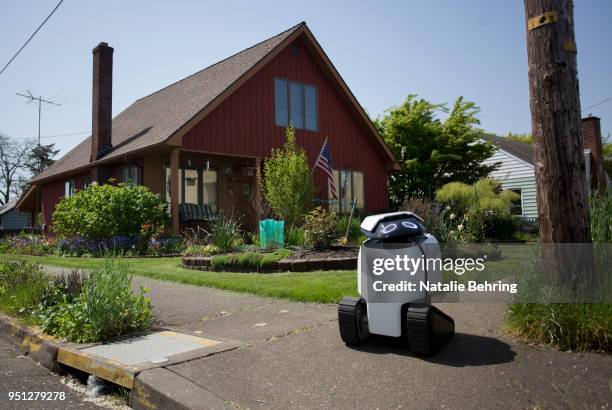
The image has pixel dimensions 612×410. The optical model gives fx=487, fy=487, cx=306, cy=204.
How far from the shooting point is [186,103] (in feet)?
57.7

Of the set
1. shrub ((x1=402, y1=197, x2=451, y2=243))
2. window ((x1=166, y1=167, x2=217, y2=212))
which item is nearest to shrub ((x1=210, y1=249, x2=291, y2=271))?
shrub ((x1=402, y1=197, x2=451, y2=243))

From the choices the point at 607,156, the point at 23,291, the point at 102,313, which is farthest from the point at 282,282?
the point at 607,156

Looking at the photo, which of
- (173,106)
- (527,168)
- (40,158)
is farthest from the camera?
(40,158)

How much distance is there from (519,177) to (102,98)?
70.1ft

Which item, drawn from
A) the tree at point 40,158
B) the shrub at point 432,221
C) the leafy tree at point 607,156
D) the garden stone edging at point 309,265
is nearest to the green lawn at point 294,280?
the garden stone edging at point 309,265

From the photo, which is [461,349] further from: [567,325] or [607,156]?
[607,156]

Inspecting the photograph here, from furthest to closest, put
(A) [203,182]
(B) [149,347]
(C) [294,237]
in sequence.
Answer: (A) [203,182]
(C) [294,237]
(B) [149,347]

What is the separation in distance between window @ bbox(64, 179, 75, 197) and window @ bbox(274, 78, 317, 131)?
Result: 35.7ft

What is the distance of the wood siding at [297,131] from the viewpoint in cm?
1623

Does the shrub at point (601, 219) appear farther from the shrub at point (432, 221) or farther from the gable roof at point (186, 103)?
the gable roof at point (186, 103)

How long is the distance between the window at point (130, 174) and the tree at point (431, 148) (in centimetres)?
1200

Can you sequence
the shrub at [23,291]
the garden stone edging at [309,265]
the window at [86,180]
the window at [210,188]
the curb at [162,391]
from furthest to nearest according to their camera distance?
the window at [86,180], the window at [210,188], the garden stone edging at [309,265], the shrub at [23,291], the curb at [162,391]

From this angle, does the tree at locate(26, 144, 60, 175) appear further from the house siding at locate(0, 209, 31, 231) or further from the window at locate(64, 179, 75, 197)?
the window at locate(64, 179, 75, 197)

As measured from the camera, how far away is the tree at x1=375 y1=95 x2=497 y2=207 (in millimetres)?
22938
